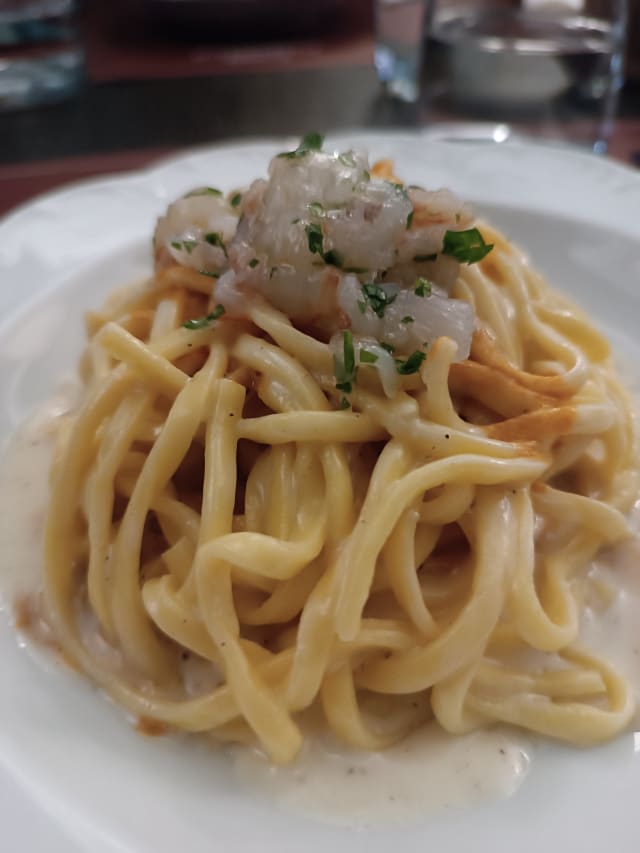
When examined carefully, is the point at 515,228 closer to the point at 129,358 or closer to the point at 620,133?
the point at 620,133

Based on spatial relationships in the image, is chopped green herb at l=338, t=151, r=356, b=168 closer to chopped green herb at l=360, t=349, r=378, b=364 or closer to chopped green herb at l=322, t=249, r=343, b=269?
chopped green herb at l=322, t=249, r=343, b=269

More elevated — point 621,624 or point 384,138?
point 384,138

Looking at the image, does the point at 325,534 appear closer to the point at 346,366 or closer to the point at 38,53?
the point at 346,366

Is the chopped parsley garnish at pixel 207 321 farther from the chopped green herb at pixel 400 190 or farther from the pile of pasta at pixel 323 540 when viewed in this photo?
the chopped green herb at pixel 400 190

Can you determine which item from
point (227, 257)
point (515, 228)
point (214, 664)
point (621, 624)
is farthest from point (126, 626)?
point (515, 228)

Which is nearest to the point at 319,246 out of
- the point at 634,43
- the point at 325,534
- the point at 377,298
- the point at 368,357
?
the point at 377,298

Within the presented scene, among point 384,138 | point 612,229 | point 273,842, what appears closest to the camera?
point 273,842

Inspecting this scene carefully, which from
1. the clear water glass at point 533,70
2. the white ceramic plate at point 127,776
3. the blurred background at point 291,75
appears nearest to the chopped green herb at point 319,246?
the white ceramic plate at point 127,776
